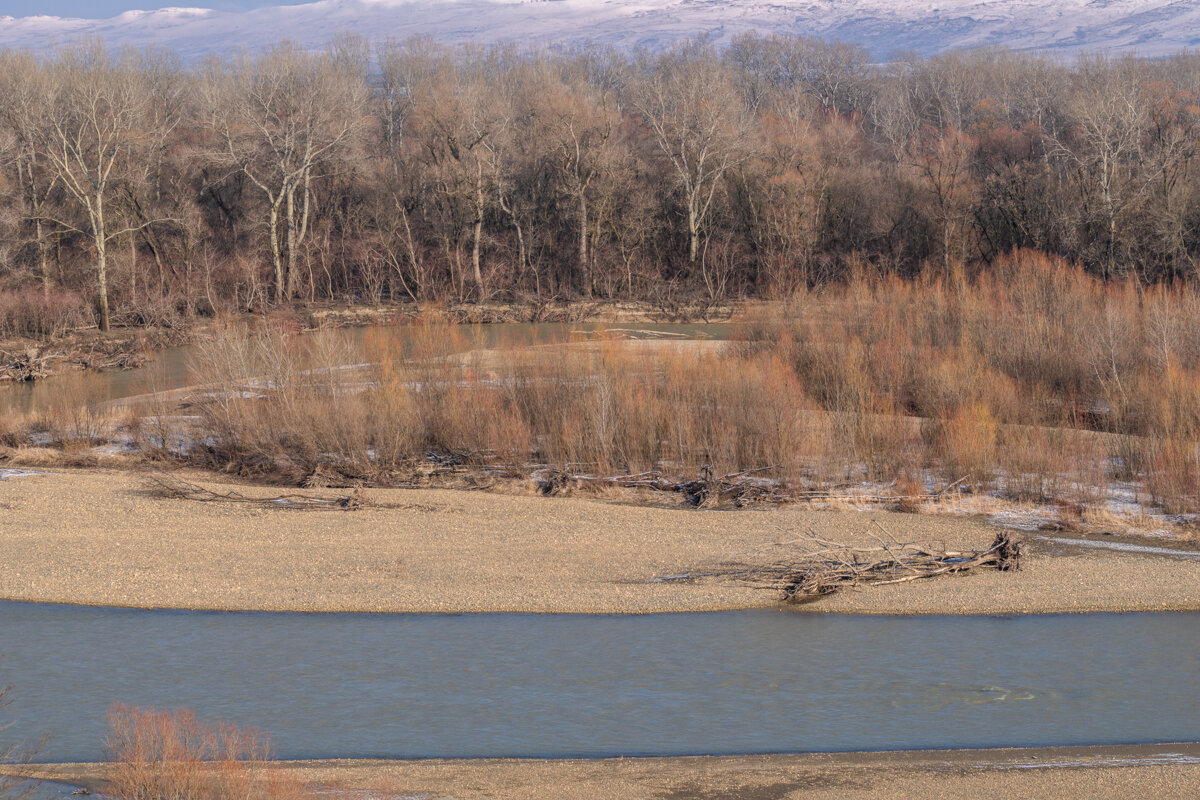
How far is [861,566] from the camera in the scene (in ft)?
54.9

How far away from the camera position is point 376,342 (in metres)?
27.4

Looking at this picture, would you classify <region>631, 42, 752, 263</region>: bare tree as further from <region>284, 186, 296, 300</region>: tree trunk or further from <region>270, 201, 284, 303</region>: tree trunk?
<region>270, 201, 284, 303</region>: tree trunk

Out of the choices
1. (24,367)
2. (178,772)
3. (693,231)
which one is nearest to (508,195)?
(693,231)

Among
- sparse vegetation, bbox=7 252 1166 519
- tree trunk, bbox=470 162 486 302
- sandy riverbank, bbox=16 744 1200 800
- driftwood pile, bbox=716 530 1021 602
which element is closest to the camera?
sandy riverbank, bbox=16 744 1200 800

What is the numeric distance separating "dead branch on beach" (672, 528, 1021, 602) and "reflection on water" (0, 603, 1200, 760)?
0.86 meters

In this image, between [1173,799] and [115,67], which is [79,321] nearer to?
[115,67]

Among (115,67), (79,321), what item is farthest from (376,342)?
(115,67)

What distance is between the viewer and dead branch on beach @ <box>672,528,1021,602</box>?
1627 centimetres

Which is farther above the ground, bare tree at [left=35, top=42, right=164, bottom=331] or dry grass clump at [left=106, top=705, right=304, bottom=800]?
bare tree at [left=35, top=42, right=164, bottom=331]

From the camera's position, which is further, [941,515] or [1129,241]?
[1129,241]

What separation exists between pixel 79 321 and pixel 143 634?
126ft

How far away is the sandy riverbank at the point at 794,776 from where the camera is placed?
10227mm

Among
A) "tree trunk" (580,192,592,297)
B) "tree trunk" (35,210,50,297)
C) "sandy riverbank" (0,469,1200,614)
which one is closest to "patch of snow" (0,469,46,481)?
"sandy riverbank" (0,469,1200,614)

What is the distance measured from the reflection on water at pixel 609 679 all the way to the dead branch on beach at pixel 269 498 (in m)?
5.42
